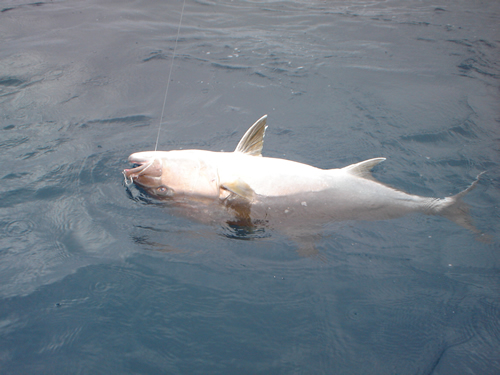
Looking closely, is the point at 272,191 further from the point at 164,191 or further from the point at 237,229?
the point at 164,191

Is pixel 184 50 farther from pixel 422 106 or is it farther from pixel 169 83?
pixel 422 106

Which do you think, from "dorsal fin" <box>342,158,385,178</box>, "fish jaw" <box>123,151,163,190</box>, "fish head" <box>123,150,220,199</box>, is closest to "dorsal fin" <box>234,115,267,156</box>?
"fish head" <box>123,150,220,199</box>

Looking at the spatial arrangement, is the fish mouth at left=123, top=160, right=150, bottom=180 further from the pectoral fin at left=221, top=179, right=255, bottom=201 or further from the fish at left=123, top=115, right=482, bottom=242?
the pectoral fin at left=221, top=179, right=255, bottom=201

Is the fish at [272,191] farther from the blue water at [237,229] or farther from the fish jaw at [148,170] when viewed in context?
the blue water at [237,229]

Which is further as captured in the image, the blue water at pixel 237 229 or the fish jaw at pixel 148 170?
the fish jaw at pixel 148 170

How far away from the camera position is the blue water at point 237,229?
2.84 m

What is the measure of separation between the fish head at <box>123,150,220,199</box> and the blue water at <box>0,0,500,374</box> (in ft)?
0.92

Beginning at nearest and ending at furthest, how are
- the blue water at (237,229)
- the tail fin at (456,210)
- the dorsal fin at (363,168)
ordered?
the blue water at (237,229), the tail fin at (456,210), the dorsal fin at (363,168)

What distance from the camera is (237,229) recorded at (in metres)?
3.73

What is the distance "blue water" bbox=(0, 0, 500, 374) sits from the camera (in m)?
2.84

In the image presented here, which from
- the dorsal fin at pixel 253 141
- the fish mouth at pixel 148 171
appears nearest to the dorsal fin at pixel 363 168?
the dorsal fin at pixel 253 141

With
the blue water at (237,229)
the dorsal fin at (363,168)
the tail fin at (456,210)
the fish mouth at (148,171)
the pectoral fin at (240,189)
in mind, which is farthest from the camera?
the dorsal fin at (363,168)

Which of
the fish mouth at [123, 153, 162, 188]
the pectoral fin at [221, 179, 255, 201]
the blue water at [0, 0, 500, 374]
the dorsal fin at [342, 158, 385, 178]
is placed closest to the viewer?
the blue water at [0, 0, 500, 374]

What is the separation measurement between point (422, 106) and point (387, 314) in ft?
12.8
